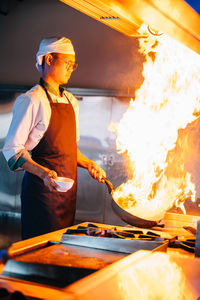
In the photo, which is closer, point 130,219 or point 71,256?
point 71,256

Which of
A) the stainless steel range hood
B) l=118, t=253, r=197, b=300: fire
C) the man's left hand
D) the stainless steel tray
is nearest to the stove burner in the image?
the stainless steel tray

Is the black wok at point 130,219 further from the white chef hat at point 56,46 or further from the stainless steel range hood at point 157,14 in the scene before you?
the white chef hat at point 56,46

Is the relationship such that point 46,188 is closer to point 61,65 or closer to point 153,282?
point 61,65

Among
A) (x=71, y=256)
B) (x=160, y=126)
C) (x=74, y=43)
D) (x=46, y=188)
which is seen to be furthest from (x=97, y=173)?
(x=74, y=43)

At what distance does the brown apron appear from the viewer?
7.38ft

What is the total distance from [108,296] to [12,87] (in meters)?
5.38

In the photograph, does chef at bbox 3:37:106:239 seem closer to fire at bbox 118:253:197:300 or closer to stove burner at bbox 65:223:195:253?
stove burner at bbox 65:223:195:253

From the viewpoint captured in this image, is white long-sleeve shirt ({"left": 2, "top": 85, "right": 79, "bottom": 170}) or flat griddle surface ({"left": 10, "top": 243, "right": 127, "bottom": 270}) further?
white long-sleeve shirt ({"left": 2, "top": 85, "right": 79, "bottom": 170})

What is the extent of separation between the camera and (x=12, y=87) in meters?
5.96

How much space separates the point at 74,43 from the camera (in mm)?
5715

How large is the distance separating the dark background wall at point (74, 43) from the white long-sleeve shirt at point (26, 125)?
3.05 metres

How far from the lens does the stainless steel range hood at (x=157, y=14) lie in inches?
47.0

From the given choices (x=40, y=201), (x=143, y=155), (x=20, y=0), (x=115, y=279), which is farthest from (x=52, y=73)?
(x=20, y=0)

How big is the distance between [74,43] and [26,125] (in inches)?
146
